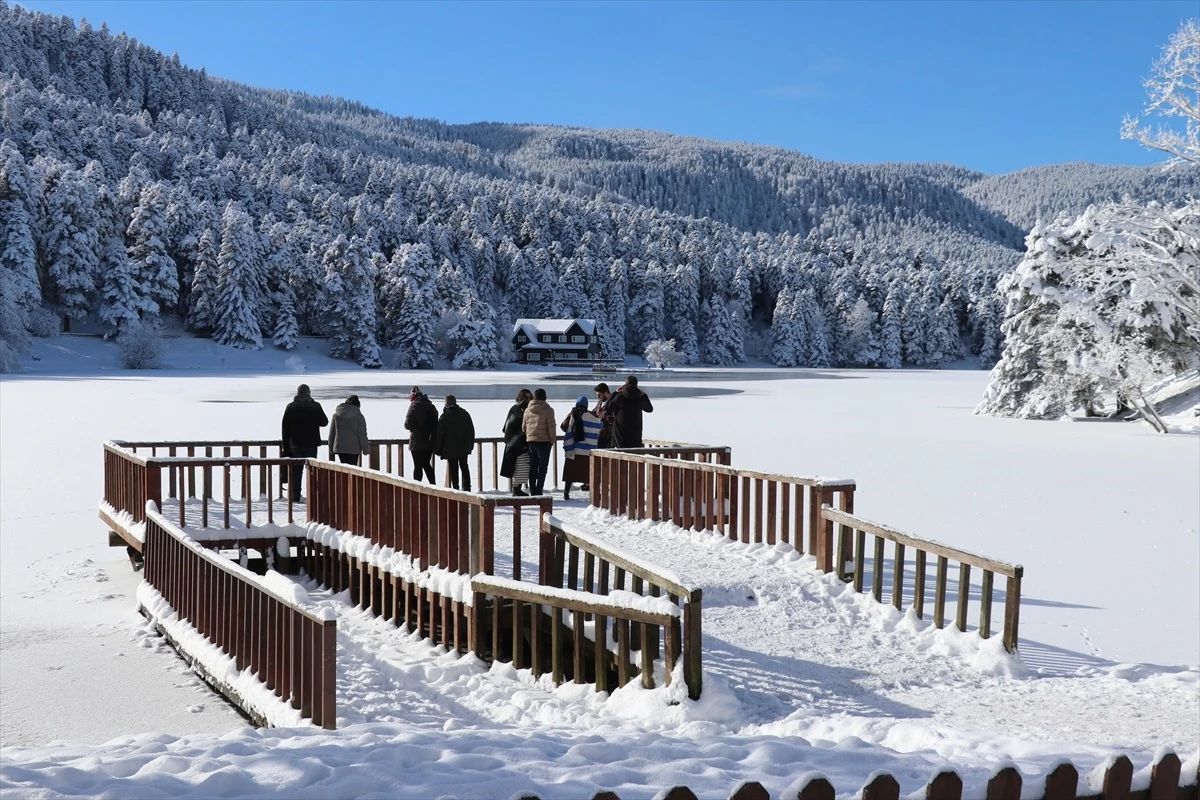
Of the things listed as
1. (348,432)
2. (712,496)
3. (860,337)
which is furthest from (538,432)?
(860,337)

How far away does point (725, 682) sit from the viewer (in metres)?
6.07

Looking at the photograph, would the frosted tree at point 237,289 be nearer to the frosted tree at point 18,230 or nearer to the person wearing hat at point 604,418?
the frosted tree at point 18,230

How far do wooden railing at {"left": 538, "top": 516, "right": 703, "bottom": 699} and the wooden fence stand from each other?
10.0 feet

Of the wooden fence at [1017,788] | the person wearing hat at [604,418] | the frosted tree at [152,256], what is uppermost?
the frosted tree at [152,256]

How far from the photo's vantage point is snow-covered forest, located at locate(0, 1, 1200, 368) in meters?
79.0

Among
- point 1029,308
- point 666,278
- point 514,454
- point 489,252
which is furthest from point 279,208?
point 514,454

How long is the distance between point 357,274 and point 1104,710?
283ft

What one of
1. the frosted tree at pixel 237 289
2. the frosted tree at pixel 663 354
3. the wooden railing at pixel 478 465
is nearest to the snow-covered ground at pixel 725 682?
the wooden railing at pixel 478 465

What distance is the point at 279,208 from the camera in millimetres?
110125

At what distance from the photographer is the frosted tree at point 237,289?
79.1 m

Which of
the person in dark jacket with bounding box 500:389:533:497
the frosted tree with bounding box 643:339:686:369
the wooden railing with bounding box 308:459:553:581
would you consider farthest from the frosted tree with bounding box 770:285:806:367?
the wooden railing with bounding box 308:459:553:581

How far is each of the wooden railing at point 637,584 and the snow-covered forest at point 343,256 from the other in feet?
196

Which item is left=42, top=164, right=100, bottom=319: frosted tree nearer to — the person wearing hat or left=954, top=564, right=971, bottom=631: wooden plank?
the person wearing hat

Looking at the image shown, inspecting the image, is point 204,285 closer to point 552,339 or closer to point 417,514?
point 552,339
